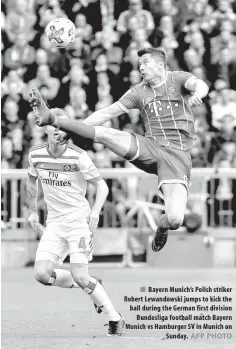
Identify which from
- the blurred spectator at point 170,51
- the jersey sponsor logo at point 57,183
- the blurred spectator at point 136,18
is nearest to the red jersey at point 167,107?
the jersey sponsor logo at point 57,183

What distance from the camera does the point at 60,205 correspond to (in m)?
8.90

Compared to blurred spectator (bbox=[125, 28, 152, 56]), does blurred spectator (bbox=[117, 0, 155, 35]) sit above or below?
above

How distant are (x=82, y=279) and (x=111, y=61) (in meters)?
7.67

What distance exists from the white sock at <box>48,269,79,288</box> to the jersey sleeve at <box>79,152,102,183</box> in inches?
38.8

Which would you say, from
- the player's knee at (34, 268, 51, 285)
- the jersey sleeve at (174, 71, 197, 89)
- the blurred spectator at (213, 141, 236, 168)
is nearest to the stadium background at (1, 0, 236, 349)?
the blurred spectator at (213, 141, 236, 168)

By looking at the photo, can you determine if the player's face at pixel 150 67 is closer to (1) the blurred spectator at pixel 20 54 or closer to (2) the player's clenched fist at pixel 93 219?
(2) the player's clenched fist at pixel 93 219

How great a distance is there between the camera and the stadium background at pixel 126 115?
14.4 meters

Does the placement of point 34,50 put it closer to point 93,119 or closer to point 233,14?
point 233,14

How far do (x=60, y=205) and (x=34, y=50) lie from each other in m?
7.55

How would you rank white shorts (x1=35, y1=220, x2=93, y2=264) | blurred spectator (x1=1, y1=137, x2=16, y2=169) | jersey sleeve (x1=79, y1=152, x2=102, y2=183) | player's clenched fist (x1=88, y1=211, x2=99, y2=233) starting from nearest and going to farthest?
player's clenched fist (x1=88, y1=211, x2=99, y2=233) → white shorts (x1=35, y1=220, x2=93, y2=264) → jersey sleeve (x1=79, y1=152, x2=102, y2=183) → blurred spectator (x1=1, y1=137, x2=16, y2=169)

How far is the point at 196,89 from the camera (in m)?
8.27

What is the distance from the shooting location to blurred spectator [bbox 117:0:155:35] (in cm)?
1563

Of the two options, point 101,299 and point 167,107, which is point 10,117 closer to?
point 167,107

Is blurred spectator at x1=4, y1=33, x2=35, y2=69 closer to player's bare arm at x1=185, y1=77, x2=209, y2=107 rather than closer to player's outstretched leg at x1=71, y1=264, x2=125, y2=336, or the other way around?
player's bare arm at x1=185, y1=77, x2=209, y2=107
